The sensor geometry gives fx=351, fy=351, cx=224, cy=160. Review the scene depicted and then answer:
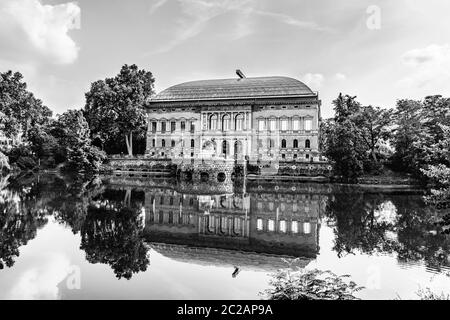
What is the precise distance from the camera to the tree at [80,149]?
136ft

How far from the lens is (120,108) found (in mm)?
45062

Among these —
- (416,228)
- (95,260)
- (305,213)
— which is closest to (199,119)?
(305,213)

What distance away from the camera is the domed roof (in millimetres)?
→ 44312

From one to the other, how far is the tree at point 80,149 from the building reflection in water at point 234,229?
23438 millimetres

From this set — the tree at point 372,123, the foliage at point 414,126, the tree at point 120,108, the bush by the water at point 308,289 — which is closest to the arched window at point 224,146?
the tree at point 120,108

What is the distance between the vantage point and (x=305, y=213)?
16.9 meters

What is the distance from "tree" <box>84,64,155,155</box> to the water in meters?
27.4

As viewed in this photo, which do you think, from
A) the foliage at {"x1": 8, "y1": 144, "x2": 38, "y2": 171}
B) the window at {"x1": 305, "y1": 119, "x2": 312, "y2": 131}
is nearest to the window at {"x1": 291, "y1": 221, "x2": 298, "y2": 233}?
the window at {"x1": 305, "y1": 119, "x2": 312, "y2": 131}

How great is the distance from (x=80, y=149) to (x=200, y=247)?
34808 mm

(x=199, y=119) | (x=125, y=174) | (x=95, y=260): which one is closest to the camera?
(x=95, y=260)

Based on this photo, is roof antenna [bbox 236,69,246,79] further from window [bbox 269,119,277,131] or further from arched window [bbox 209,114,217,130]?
window [bbox 269,119,277,131]

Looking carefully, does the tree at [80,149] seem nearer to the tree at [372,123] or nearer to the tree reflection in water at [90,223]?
the tree reflection in water at [90,223]
